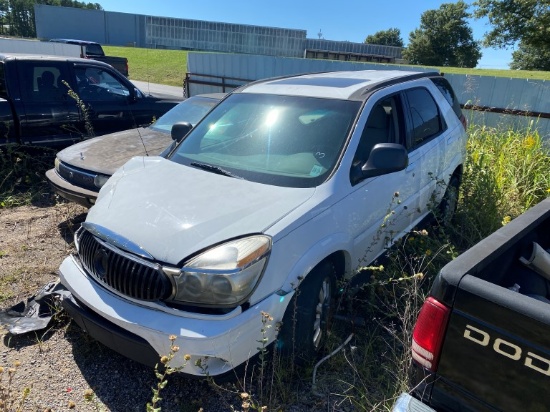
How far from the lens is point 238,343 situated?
2.29m

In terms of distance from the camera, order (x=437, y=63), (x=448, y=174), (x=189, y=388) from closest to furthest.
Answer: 1. (x=189, y=388)
2. (x=448, y=174)
3. (x=437, y=63)

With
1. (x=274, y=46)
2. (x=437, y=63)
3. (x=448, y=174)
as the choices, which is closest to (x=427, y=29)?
(x=437, y=63)

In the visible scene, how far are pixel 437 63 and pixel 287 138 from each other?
7820 cm

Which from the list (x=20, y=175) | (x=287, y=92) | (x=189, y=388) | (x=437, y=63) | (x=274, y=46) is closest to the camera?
(x=189, y=388)

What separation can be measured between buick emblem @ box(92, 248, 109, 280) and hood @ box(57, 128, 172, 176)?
2.20 m

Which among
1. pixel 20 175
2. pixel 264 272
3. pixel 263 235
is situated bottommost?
pixel 20 175

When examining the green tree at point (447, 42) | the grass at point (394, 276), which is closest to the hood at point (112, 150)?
the grass at point (394, 276)

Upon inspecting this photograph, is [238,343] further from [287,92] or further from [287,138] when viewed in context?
[287,92]

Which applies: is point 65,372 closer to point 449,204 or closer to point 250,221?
point 250,221

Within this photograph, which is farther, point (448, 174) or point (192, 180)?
point (448, 174)

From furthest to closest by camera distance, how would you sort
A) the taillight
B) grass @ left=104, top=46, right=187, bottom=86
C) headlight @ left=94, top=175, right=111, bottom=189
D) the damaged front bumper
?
grass @ left=104, top=46, right=187, bottom=86, headlight @ left=94, top=175, right=111, bottom=189, the damaged front bumper, the taillight

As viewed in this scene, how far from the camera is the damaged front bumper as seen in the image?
222 centimetres

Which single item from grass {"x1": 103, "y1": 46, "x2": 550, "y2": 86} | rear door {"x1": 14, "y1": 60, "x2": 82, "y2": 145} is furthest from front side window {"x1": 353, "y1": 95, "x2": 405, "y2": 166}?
grass {"x1": 103, "y1": 46, "x2": 550, "y2": 86}

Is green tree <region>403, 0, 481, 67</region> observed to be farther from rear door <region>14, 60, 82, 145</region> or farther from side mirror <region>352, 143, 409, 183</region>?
side mirror <region>352, 143, 409, 183</region>
